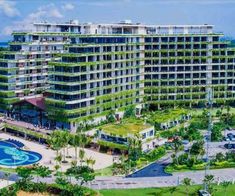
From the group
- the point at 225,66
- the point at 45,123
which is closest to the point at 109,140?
the point at 45,123

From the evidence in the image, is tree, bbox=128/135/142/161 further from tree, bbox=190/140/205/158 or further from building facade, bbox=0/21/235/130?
building facade, bbox=0/21/235/130

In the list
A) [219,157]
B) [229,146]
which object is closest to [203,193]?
[219,157]

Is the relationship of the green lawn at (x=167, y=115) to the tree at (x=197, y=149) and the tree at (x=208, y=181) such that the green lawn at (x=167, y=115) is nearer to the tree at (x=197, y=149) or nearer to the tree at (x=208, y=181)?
the tree at (x=197, y=149)

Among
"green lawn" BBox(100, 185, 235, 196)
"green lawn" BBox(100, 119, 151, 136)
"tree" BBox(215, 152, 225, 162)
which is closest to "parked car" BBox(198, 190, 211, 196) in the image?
"green lawn" BBox(100, 185, 235, 196)

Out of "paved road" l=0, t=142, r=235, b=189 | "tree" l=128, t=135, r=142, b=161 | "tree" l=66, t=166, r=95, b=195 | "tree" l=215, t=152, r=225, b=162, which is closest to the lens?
"tree" l=66, t=166, r=95, b=195

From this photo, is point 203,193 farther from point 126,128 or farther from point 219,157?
point 126,128

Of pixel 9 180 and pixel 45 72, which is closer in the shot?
pixel 9 180

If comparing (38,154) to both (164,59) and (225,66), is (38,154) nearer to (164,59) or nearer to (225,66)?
(164,59)

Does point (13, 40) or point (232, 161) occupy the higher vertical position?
point (13, 40)
